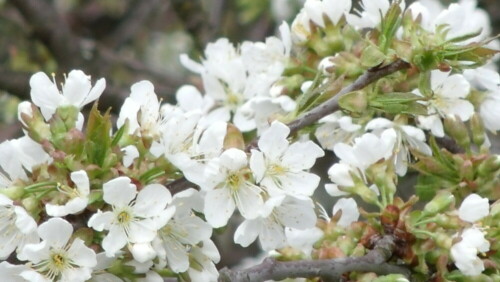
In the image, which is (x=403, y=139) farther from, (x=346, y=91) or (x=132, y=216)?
(x=132, y=216)

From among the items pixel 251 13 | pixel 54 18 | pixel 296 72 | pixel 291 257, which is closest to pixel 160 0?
pixel 251 13

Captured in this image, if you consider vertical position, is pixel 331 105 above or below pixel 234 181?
above

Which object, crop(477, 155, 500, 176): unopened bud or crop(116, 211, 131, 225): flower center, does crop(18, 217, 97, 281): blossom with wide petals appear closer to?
crop(116, 211, 131, 225): flower center

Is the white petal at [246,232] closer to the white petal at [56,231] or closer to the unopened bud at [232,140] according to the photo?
the unopened bud at [232,140]

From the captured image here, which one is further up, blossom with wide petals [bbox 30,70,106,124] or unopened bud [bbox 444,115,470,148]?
unopened bud [bbox 444,115,470,148]

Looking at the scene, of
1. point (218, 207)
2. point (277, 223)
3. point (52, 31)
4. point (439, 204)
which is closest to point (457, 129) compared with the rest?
point (439, 204)

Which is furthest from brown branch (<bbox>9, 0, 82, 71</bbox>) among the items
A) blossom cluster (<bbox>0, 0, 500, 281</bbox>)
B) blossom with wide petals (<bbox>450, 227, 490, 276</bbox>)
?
blossom with wide petals (<bbox>450, 227, 490, 276</bbox>)
